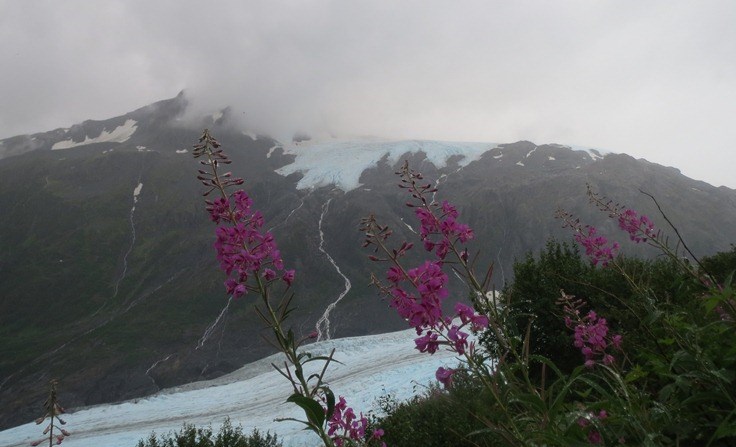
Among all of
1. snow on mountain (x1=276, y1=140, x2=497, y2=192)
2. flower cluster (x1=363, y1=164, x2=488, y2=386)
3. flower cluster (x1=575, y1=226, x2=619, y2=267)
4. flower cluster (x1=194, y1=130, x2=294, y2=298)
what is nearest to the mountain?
snow on mountain (x1=276, y1=140, x2=497, y2=192)

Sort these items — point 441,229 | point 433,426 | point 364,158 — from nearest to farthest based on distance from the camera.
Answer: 1. point 441,229
2. point 433,426
3. point 364,158

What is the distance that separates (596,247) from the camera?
621 centimetres

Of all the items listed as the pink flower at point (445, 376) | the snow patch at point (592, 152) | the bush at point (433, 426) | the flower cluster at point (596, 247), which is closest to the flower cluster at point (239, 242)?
the pink flower at point (445, 376)

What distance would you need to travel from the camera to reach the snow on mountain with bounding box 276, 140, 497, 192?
175550 mm

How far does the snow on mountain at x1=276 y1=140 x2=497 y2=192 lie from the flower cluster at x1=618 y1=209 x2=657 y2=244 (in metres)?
164

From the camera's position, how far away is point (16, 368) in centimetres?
9806

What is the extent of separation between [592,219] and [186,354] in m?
106

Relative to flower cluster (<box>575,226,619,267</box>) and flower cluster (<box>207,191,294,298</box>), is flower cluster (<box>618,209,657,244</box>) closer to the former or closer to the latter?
flower cluster (<box>575,226,619,267</box>)

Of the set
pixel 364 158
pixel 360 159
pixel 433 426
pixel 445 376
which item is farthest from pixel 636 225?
pixel 360 159

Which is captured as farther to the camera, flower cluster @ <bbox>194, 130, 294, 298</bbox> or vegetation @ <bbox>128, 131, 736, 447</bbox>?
flower cluster @ <bbox>194, 130, 294, 298</bbox>

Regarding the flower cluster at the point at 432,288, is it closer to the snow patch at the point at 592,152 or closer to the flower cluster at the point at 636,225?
the flower cluster at the point at 636,225

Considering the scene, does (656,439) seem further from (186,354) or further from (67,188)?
(67,188)

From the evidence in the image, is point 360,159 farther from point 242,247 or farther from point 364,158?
point 242,247

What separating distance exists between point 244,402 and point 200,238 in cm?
12176
